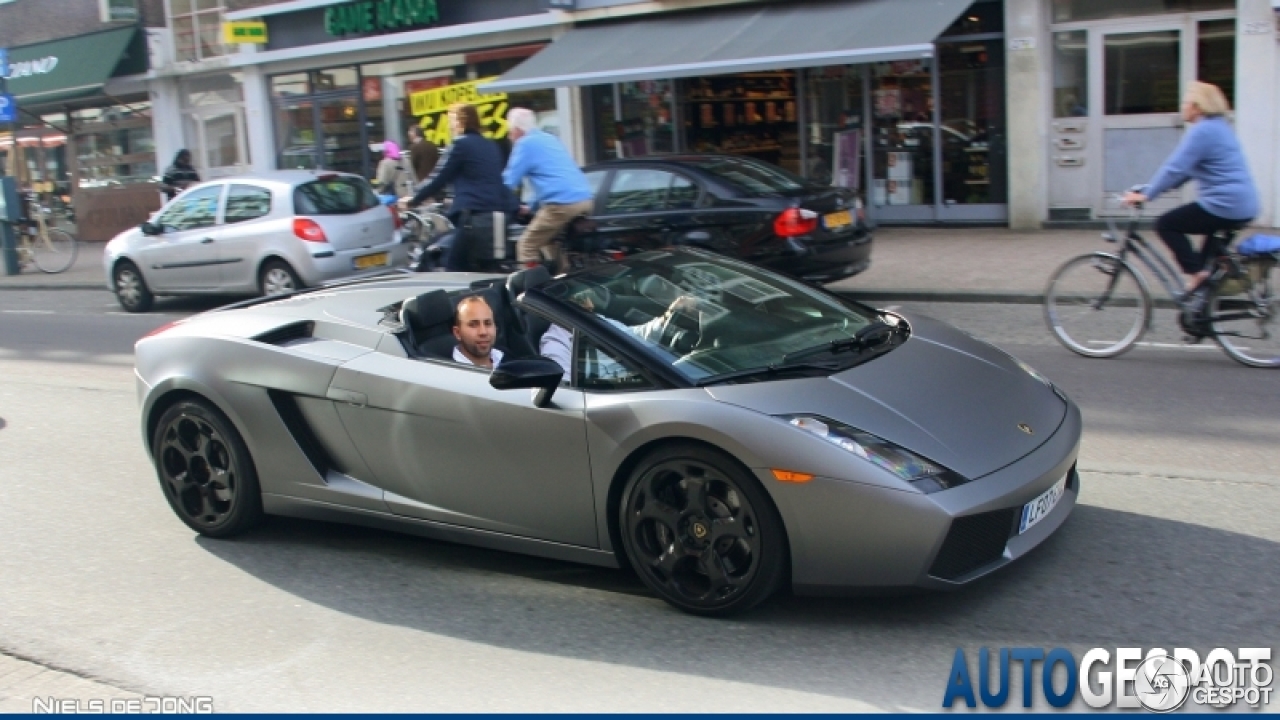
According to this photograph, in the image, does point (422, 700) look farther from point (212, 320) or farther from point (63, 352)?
point (63, 352)

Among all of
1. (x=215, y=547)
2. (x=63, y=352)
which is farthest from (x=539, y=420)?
(x=63, y=352)

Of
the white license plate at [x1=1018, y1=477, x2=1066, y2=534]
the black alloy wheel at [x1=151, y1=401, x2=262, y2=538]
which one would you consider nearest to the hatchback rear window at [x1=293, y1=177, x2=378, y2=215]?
the black alloy wheel at [x1=151, y1=401, x2=262, y2=538]

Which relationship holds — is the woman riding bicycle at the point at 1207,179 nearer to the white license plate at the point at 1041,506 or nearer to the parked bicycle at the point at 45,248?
the white license plate at the point at 1041,506

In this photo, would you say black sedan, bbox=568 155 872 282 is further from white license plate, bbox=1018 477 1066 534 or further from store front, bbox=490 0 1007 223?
white license plate, bbox=1018 477 1066 534

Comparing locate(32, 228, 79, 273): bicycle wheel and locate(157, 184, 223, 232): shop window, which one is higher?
locate(157, 184, 223, 232): shop window

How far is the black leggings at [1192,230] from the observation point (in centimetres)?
826

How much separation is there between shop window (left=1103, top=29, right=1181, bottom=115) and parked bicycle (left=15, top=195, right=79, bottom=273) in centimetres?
1583

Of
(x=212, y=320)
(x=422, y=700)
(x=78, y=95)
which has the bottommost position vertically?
(x=422, y=700)

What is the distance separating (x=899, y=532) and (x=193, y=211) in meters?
12.2

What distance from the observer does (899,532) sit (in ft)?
13.8

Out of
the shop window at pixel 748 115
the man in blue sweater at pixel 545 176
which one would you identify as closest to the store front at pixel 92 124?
the shop window at pixel 748 115

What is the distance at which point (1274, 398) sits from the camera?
748 centimetres

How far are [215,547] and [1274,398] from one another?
19.3ft

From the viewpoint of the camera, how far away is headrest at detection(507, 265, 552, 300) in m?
5.57
